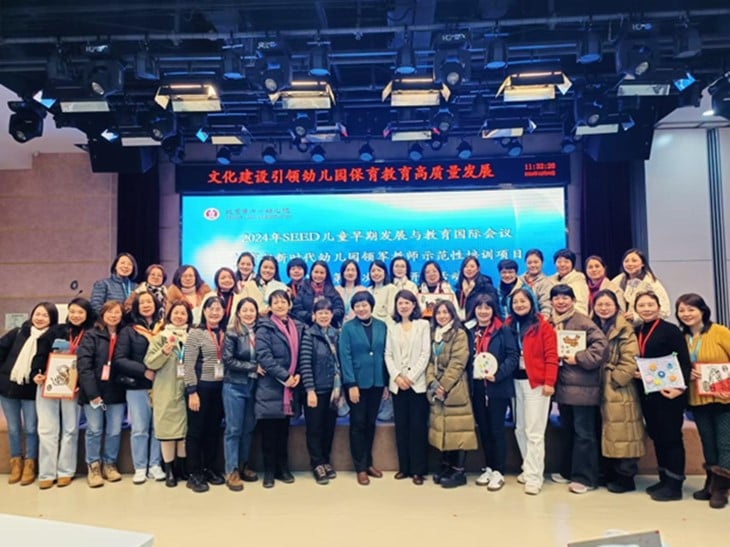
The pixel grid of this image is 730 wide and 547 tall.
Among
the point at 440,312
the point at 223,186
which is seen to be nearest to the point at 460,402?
the point at 440,312

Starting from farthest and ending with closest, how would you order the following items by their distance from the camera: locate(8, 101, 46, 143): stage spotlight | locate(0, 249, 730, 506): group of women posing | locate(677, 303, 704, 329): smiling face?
locate(8, 101, 46, 143): stage spotlight, locate(0, 249, 730, 506): group of women posing, locate(677, 303, 704, 329): smiling face

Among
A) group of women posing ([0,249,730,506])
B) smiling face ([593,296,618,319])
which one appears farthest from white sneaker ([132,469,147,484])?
smiling face ([593,296,618,319])

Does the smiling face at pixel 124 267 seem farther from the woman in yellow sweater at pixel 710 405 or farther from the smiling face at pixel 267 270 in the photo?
the woman in yellow sweater at pixel 710 405

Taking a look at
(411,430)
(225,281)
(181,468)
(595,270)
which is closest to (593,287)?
(595,270)

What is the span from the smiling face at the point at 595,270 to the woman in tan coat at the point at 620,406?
2.30ft

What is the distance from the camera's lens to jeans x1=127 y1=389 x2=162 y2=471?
12.0 feet

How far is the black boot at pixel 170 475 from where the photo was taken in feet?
11.8

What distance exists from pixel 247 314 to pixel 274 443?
94 centimetres

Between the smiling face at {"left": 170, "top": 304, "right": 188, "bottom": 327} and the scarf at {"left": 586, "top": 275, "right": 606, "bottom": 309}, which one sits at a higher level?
the scarf at {"left": 586, "top": 275, "right": 606, "bottom": 309}

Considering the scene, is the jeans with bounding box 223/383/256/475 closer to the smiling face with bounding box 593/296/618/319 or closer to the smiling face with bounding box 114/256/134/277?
the smiling face with bounding box 114/256/134/277

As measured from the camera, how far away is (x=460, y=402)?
3502mm

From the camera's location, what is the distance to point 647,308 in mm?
3338

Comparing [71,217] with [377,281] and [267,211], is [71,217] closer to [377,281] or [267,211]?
[267,211]

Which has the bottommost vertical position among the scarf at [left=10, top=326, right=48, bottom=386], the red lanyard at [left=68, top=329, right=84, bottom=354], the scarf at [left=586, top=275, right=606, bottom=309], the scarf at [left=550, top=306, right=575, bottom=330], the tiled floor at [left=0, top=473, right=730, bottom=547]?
the tiled floor at [left=0, top=473, right=730, bottom=547]
